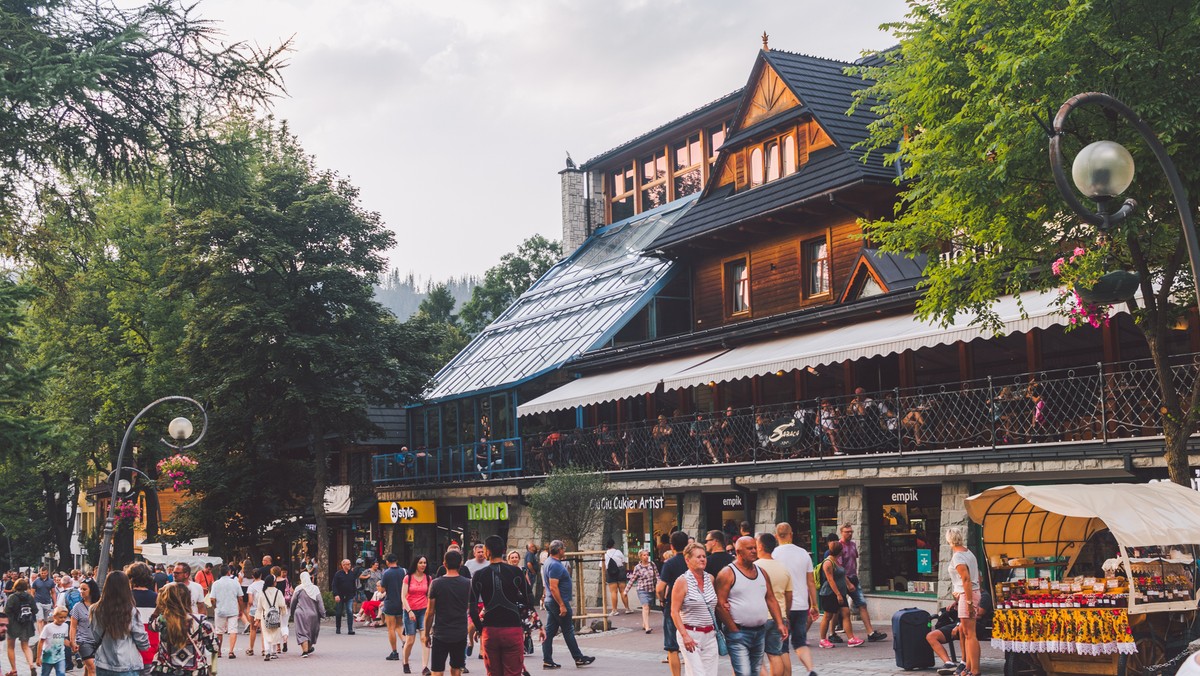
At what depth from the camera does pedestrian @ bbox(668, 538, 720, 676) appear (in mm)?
12219

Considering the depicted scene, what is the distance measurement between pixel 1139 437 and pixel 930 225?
17.5 feet

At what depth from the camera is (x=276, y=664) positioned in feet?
74.5

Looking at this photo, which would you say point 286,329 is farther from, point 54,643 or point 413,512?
point 54,643

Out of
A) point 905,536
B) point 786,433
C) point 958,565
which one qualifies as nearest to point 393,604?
point 786,433

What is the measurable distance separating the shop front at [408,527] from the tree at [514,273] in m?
20.8

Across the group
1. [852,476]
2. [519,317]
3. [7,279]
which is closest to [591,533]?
[852,476]

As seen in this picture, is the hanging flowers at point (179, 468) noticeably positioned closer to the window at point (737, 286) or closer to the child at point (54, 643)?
the window at point (737, 286)

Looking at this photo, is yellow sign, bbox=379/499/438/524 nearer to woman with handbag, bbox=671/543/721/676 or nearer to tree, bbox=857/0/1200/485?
tree, bbox=857/0/1200/485

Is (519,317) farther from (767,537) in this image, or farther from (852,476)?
(767,537)

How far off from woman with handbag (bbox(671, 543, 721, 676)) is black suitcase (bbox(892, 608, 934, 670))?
4.68 m

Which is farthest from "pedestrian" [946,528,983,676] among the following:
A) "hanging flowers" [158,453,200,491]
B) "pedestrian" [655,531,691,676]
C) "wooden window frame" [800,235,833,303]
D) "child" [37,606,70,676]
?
"hanging flowers" [158,453,200,491]

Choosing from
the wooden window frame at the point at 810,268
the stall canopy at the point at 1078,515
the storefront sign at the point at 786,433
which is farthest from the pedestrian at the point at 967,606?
the wooden window frame at the point at 810,268

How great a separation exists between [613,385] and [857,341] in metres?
8.54

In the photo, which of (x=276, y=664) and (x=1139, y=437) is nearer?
(x=1139, y=437)
